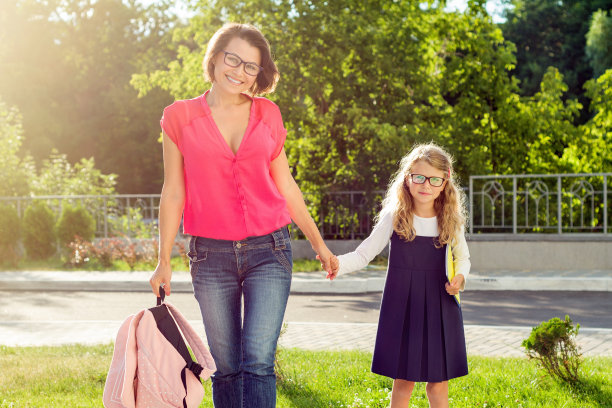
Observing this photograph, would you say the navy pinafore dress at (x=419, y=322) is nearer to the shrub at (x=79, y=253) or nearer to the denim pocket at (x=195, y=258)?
the denim pocket at (x=195, y=258)

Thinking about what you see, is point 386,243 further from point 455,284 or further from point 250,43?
point 250,43

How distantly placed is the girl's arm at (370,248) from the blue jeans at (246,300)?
71 centimetres

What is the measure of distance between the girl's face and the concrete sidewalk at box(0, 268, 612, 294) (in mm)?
8253

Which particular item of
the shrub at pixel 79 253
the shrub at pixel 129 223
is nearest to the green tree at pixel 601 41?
the shrub at pixel 129 223

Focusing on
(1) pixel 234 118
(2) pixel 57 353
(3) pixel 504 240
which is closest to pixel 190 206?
(1) pixel 234 118

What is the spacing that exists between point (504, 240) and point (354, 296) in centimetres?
400

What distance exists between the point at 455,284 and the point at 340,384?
74.2 inches

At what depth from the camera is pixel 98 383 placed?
573cm

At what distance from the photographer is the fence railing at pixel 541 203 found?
14.0 meters

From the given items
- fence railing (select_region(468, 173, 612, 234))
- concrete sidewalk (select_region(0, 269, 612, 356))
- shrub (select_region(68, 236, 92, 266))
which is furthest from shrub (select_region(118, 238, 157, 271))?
fence railing (select_region(468, 173, 612, 234))

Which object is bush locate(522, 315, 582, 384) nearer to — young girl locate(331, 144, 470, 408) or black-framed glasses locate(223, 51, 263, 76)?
young girl locate(331, 144, 470, 408)

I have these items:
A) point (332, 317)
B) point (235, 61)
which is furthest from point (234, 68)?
point (332, 317)

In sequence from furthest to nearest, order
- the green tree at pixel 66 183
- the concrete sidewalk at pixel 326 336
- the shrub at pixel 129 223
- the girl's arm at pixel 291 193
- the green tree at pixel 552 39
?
the green tree at pixel 552 39
the green tree at pixel 66 183
the shrub at pixel 129 223
the concrete sidewalk at pixel 326 336
the girl's arm at pixel 291 193

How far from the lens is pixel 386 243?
4.07 meters
